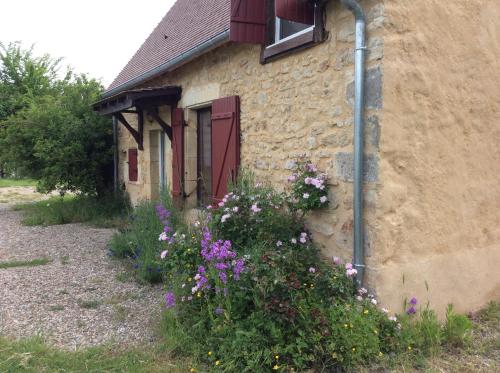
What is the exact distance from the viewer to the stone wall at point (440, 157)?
355 centimetres

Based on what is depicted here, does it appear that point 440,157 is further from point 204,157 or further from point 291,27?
point 204,157

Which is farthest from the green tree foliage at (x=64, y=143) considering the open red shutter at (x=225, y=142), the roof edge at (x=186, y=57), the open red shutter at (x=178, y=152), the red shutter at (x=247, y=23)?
the red shutter at (x=247, y=23)

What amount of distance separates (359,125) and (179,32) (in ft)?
19.6

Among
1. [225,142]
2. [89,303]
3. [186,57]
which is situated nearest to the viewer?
[89,303]

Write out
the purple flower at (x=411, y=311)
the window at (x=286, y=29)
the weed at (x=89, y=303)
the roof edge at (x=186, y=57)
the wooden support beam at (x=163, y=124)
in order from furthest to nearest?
the wooden support beam at (x=163, y=124)
the roof edge at (x=186, y=57)
the window at (x=286, y=29)
the weed at (x=89, y=303)
the purple flower at (x=411, y=311)

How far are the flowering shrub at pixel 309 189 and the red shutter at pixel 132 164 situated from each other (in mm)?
5893

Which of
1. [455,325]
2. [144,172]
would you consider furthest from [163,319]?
→ [144,172]

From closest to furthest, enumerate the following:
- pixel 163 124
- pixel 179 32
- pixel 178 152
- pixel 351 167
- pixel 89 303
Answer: pixel 351 167, pixel 89 303, pixel 178 152, pixel 163 124, pixel 179 32

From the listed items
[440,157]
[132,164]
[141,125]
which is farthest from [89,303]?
[132,164]

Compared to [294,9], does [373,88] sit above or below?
below

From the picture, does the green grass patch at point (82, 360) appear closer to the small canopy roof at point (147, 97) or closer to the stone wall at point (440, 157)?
the stone wall at point (440, 157)

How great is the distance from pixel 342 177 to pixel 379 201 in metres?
0.43

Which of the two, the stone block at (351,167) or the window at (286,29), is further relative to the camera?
the window at (286,29)

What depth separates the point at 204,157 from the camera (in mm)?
6809
